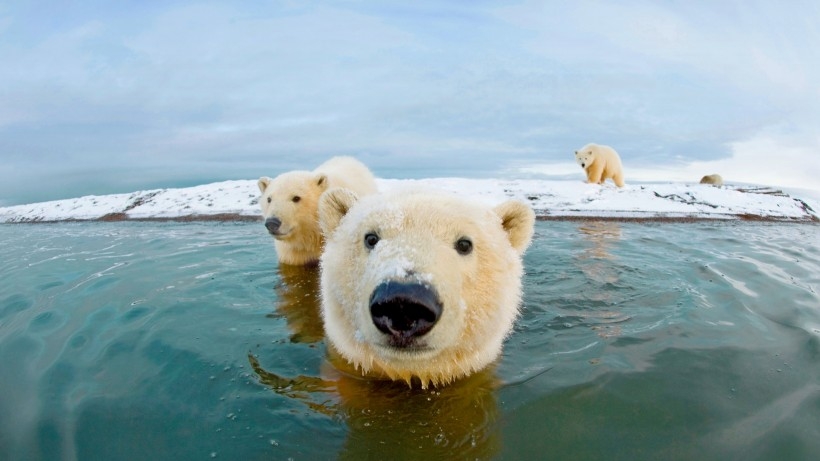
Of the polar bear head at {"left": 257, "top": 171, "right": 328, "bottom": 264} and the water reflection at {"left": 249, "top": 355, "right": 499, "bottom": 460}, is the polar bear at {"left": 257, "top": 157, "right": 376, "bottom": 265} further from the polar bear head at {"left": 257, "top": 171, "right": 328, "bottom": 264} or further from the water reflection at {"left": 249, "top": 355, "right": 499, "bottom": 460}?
the water reflection at {"left": 249, "top": 355, "right": 499, "bottom": 460}

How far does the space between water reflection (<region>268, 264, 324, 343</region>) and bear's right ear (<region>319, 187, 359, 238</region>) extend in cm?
155

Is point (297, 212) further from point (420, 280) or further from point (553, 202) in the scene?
point (553, 202)

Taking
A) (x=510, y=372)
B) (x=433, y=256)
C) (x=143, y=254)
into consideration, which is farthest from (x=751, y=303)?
(x=143, y=254)

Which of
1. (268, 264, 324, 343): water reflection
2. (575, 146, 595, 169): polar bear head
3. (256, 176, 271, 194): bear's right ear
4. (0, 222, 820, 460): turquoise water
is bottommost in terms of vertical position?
(268, 264, 324, 343): water reflection

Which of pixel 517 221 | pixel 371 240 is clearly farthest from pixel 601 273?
pixel 371 240

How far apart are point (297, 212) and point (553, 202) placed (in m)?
11.1

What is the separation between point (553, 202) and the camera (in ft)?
51.6

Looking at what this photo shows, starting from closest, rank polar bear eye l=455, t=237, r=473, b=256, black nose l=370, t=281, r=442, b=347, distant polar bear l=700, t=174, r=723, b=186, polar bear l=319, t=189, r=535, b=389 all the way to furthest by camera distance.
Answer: black nose l=370, t=281, r=442, b=347, polar bear l=319, t=189, r=535, b=389, polar bear eye l=455, t=237, r=473, b=256, distant polar bear l=700, t=174, r=723, b=186

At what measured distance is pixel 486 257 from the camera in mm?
3037

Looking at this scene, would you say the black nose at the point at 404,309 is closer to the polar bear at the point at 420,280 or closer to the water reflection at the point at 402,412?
the polar bear at the point at 420,280

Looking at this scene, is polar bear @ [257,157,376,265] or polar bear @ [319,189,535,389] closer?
polar bear @ [319,189,535,389]

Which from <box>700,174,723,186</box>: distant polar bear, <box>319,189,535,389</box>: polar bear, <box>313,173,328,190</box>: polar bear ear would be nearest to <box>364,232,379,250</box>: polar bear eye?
<box>319,189,535,389</box>: polar bear

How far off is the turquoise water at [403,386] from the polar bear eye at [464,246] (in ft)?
3.87

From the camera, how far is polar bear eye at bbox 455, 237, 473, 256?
2912mm
